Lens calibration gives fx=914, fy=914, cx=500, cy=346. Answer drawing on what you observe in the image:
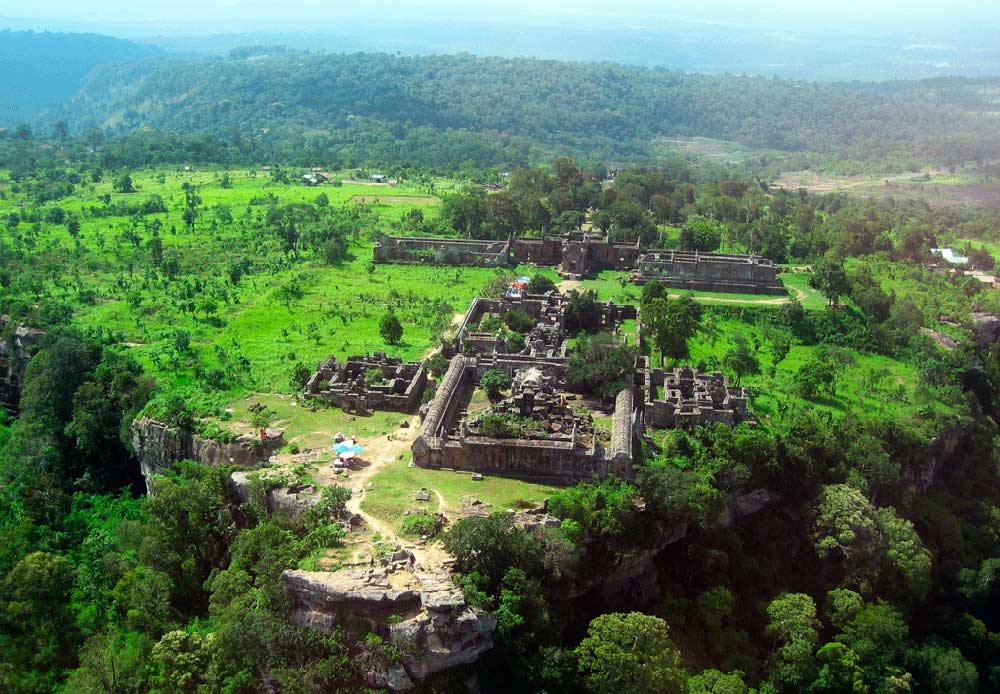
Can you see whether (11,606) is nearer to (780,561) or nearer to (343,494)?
(343,494)

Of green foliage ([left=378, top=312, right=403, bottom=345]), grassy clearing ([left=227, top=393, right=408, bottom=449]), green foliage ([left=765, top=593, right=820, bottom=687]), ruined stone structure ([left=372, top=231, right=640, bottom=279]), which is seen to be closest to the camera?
green foliage ([left=765, top=593, right=820, bottom=687])

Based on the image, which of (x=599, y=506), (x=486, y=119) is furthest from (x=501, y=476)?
(x=486, y=119)

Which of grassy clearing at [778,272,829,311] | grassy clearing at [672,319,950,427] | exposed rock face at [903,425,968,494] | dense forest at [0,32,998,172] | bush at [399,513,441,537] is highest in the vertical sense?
bush at [399,513,441,537]

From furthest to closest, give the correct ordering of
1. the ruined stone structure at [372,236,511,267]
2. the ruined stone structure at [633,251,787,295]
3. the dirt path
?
the ruined stone structure at [372,236,511,267] → the ruined stone structure at [633,251,787,295] → the dirt path

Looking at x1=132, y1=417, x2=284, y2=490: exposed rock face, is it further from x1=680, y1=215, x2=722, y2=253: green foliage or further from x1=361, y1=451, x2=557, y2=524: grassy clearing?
x1=680, y1=215, x2=722, y2=253: green foliage

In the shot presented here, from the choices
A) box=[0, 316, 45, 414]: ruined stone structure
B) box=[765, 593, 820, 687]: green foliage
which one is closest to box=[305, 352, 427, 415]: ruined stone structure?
box=[765, 593, 820, 687]: green foliage

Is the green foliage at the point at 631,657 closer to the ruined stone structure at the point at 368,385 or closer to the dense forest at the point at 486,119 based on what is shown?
the ruined stone structure at the point at 368,385
